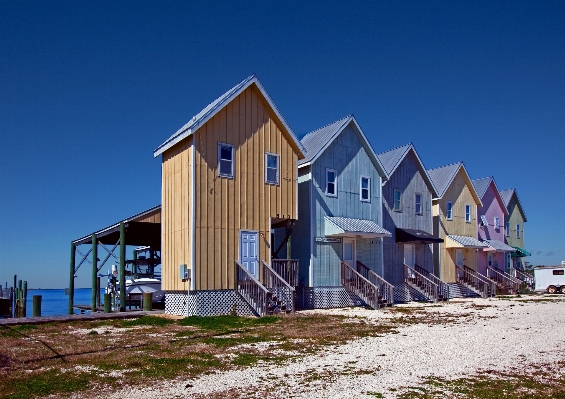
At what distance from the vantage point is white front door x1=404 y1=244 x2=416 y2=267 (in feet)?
104

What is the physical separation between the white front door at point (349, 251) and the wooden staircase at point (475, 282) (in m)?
11.7

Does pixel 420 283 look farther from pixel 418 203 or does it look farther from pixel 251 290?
pixel 251 290

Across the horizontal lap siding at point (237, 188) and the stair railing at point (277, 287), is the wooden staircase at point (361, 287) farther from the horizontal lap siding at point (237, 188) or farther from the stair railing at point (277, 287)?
the stair railing at point (277, 287)

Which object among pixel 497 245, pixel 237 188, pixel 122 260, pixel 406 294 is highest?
pixel 237 188

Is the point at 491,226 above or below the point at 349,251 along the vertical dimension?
above

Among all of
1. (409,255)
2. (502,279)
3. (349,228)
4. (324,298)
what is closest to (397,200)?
(409,255)

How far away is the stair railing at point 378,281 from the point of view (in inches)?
1012

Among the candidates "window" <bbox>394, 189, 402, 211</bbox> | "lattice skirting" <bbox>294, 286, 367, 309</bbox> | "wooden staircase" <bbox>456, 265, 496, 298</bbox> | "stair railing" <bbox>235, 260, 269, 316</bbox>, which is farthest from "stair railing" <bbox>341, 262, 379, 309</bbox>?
"wooden staircase" <bbox>456, 265, 496, 298</bbox>

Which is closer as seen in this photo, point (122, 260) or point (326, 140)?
point (122, 260)

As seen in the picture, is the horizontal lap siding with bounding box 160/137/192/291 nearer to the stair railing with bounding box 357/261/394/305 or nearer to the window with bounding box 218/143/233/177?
the window with bounding box 218/143/233/177

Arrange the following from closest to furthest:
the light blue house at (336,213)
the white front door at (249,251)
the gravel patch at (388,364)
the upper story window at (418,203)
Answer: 1. the gravel patch at (388,364)
2. the white front door at (249,251)
3. the light blue house at (336,213)
4. the upper story window at (418,203)

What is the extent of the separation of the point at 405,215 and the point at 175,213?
50.2 feet

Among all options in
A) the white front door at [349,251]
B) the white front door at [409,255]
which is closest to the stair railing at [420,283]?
the white front door at [409,255]

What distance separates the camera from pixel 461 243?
34781 millimetres
